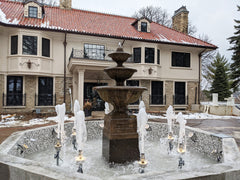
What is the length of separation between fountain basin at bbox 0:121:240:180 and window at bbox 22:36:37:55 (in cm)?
912

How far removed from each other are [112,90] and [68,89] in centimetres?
1102

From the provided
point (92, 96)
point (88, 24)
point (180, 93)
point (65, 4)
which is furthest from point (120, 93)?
point (65, 4)

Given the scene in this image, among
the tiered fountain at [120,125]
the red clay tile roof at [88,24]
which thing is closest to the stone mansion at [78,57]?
the red clay tile roof at [88,24]

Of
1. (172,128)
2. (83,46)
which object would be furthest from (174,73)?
(172,128)

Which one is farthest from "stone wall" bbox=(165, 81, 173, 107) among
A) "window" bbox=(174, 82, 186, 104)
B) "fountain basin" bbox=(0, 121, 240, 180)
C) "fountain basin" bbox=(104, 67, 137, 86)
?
"fountain basin" bbox=(104, 67, 137, 86)

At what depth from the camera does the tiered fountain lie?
4.36 m

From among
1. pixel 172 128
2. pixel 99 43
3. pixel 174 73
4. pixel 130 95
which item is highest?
pixel 99 43

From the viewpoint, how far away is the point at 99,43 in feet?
50.2

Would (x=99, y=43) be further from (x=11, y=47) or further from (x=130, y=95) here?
(x=130, y=95)

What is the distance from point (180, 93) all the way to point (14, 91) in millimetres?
15042

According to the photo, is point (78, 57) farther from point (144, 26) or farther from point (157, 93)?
point (157, 93)

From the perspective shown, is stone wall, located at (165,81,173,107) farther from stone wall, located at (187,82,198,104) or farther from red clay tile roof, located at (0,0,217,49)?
red clay tile roof, located at (0,0,217,49)

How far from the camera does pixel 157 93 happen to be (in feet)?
55.4

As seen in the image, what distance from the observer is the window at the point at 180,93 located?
57.0ft
